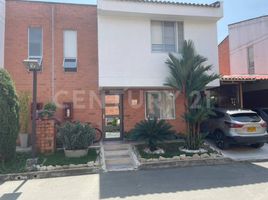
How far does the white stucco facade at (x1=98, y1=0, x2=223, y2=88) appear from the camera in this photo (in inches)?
455

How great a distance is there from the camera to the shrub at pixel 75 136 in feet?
34.4

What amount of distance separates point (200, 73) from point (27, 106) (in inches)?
294

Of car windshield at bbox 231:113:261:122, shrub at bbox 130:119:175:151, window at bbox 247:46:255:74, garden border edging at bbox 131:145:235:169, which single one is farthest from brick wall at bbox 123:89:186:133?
window at bbox 247:46:255:74

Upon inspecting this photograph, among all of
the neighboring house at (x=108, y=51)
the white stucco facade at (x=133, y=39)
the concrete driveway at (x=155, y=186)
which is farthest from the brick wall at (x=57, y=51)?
the concrete driveway at (x=155, y=186)

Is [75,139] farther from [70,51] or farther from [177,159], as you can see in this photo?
[70,51]

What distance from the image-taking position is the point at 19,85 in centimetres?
1256

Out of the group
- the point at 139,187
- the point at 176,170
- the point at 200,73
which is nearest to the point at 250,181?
the point at 176,170

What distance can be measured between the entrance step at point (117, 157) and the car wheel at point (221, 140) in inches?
151

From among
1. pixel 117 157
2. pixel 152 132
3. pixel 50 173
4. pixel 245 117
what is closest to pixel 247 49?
pixel 245 117

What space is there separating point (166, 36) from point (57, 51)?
502cm

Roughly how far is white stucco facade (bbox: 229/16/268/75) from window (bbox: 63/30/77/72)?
47.9ft

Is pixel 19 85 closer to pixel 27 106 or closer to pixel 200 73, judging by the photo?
pixel 27 106

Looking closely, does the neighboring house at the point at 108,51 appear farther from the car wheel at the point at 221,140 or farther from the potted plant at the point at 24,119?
the car wheel at the point at 221,140

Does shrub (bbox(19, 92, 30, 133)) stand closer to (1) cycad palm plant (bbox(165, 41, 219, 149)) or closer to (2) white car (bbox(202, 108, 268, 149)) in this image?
(1) cycad palm plant (bbox(165, 41, 219, 149))
